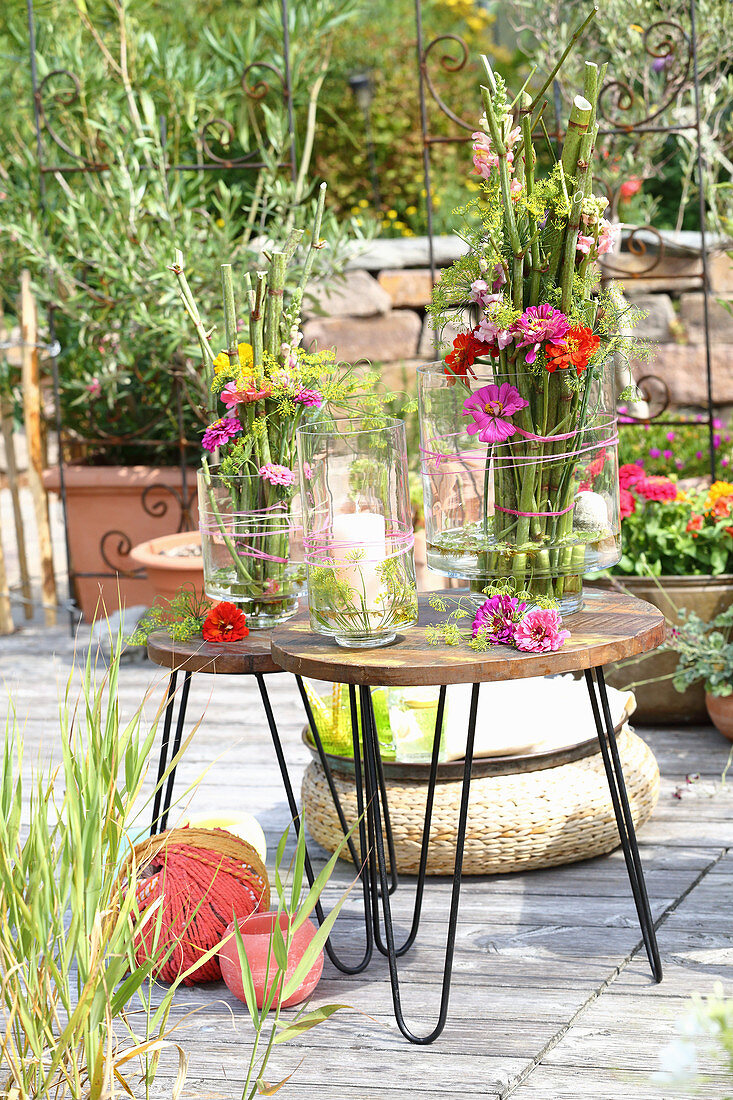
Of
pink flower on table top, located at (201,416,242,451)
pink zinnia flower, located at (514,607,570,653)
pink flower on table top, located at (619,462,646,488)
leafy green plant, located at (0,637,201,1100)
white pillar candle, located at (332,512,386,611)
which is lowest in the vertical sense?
leafy green plant, located at (0,637,201,1100)

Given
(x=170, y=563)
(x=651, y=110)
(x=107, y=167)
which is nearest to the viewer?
(x=170, y=563)

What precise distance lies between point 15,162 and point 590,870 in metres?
3.49

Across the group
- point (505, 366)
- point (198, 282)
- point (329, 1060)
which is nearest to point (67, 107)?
point (198, 282)

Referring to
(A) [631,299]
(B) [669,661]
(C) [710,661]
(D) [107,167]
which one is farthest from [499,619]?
(A) [631,299]

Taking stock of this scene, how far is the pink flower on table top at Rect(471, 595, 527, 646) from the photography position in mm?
1627

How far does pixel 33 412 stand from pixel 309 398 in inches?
107

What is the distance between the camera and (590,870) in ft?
7.61

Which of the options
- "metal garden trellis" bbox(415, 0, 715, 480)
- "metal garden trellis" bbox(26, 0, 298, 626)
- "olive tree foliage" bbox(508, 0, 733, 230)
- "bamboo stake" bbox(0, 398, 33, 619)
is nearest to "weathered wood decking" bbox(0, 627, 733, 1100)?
"metal garden trellis" bbox(415, 0, 715, 480)

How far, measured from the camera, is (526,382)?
63.4 inches

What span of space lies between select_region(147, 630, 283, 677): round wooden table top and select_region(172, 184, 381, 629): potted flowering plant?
92mm

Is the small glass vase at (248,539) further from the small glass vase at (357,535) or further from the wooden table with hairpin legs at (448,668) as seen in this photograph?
the small glass vase at (357,535)

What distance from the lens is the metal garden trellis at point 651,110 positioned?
3336mm

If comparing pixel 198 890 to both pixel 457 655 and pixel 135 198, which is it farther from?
pixel 135 198

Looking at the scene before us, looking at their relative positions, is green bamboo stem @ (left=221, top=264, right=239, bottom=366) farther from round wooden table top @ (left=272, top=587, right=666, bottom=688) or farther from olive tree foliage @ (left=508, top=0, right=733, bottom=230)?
olive tree foliage @ (left=508, top=0, right=733, bottom=230)
